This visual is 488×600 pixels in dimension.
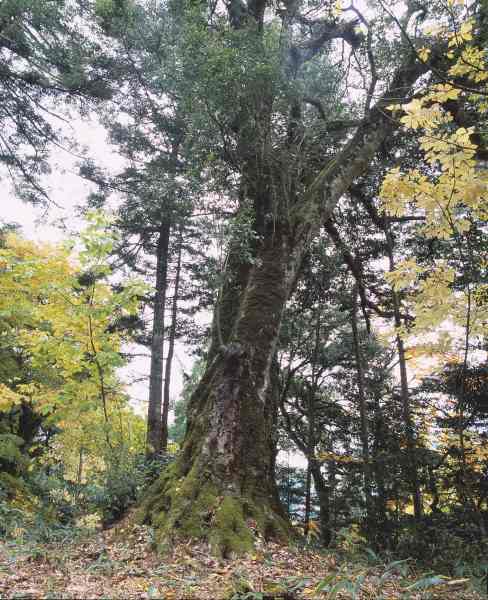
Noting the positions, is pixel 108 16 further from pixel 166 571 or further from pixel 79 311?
pixel 166 571

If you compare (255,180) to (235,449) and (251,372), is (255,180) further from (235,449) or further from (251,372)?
(235,449)

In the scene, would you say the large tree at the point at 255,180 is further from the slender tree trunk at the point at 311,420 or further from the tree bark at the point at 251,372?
the slender tree trunk at the point at 311,420

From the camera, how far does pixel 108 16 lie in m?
6.98

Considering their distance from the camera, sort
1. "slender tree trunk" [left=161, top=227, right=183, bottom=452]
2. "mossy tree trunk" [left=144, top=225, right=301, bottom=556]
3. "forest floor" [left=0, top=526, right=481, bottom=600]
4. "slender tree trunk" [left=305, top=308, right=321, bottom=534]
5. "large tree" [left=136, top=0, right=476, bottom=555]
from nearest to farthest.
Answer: "forest floor" [left=0, top=526, right=481, bottom=600] < "mossy tree trunk" [left=144, top=225, right=301, bottom=556] < "large tree" [left=136, top=0, right=476, bottom=555] < "slender tree trunk" [left=305, top=308, right=321, bottom=534] < "slender tree trunk" [left=161, top=227, right=183, bottom=452]

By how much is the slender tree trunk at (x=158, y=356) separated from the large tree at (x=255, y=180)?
13.5 ft

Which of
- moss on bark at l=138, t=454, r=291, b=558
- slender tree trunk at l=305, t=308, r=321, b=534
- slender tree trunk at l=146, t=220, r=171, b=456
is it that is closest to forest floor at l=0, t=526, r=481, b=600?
moss on bark at l=138, t=454, r=291, b=558

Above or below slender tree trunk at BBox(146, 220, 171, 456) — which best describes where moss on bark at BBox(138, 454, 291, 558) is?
below

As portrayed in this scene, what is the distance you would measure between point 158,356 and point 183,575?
22.8 feet

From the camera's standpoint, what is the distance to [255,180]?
6.08 metres

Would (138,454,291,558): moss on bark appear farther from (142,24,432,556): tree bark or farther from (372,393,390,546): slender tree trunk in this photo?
(372,393,390,546): slender tree trunk

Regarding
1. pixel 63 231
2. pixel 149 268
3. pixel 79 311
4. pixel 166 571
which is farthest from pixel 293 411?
pixel 166 571

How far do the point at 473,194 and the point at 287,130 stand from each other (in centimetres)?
345

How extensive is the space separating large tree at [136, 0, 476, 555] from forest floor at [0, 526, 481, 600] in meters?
0.24

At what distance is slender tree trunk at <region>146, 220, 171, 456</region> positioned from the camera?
9086mm
